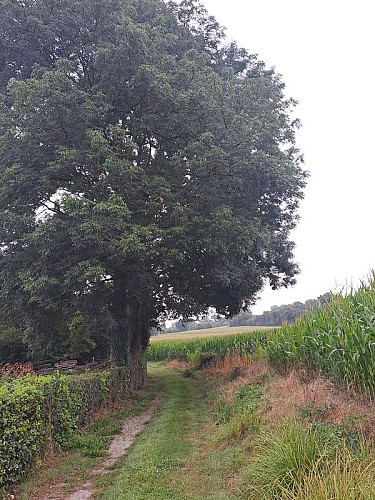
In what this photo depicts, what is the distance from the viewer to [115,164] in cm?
1470

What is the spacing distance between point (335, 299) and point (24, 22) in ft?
48.9

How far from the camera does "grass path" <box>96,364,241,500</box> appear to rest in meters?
6.70

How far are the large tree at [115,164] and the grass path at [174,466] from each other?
5.34 meters

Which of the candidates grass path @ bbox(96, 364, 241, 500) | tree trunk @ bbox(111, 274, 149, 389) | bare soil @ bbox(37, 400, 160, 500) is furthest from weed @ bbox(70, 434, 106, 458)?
tree trunk @ bbox(111, 274, 149, 389)

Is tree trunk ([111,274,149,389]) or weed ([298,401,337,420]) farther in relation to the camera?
tree trunk ([111,274,149,389])

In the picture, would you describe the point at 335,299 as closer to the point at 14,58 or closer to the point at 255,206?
the point at 255,206

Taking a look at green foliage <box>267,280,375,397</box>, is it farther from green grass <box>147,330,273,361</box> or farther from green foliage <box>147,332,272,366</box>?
green foliage <box>147,332,272,366</box>

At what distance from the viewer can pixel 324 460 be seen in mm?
5613

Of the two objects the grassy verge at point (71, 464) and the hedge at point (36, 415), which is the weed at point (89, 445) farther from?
the hedge at point (36, 415)

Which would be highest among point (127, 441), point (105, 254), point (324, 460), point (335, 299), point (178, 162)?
point (178, 162)

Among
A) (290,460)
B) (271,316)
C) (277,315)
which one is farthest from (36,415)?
(271,316)

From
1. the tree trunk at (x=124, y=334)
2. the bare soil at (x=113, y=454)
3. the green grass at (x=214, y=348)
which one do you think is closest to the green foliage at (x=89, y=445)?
the bare soil at (x=113, y=454)

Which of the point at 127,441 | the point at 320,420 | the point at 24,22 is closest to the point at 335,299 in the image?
the point at 320,420

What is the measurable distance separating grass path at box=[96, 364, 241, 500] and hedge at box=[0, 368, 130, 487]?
1334mm
